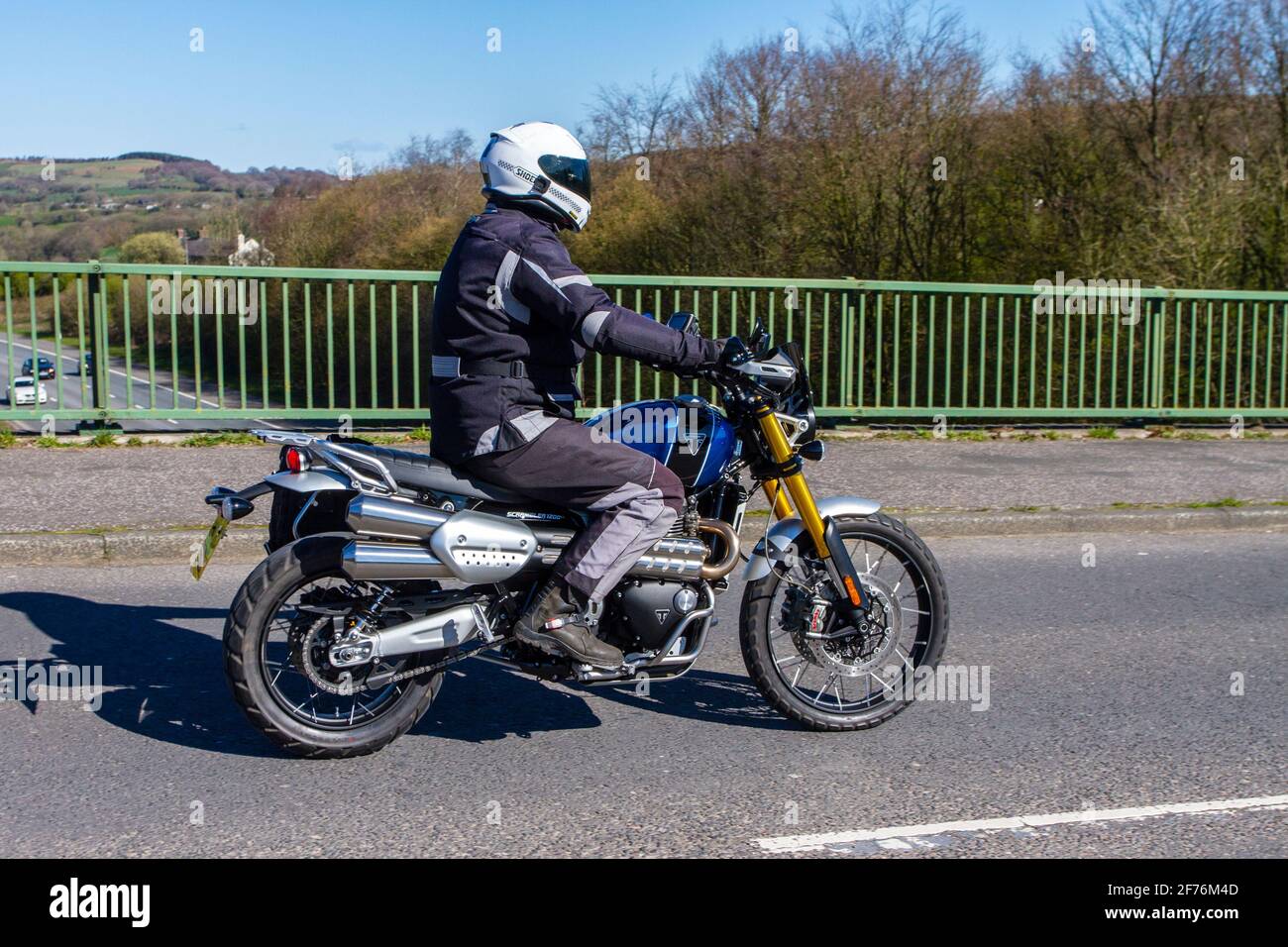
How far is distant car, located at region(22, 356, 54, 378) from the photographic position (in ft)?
35.6

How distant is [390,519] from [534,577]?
530mm

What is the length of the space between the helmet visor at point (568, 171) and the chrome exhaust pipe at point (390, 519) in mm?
1150

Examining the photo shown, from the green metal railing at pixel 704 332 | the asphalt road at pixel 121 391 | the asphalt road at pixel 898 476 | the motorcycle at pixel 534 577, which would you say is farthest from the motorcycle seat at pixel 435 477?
the asphalt road at pixel 121 391

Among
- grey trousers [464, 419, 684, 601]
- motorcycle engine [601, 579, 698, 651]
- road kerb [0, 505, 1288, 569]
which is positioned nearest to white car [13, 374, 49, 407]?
road kerb [0, 505, 1288, 569]

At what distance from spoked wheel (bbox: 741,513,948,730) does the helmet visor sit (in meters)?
1.47

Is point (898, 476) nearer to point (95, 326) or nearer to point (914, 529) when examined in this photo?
point (914, 529)

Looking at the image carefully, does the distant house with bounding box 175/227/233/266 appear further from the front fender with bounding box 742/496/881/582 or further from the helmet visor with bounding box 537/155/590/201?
the front fender with bounding box 742/496/881/582

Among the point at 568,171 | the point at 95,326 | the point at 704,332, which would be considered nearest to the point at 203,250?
the point at 95,326

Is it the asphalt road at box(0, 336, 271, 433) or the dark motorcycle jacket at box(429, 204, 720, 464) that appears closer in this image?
the dark motorcycle jacket at box(429, 204, 720, 464)

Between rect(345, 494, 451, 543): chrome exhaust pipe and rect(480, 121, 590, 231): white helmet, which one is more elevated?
rect(480, 121, 590, 231): white helmet

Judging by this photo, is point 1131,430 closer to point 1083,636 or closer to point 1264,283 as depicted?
point 1264,283

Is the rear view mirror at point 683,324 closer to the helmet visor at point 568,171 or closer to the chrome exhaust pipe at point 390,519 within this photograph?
the helmet visor at point 568,171

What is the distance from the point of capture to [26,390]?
10.9m
